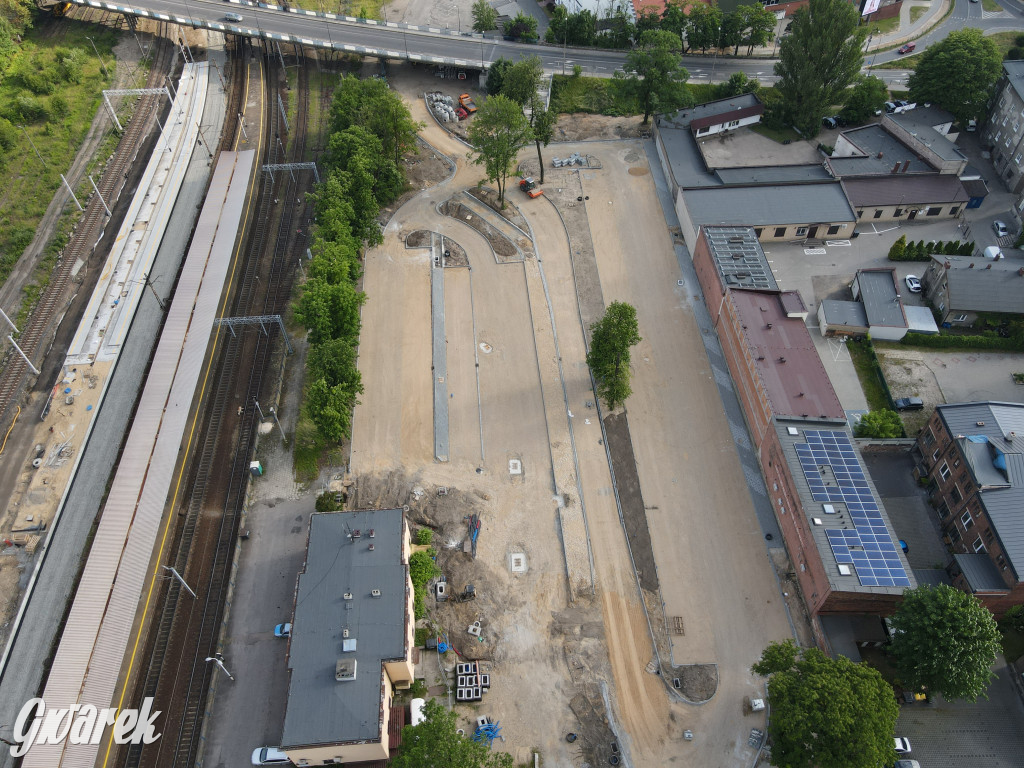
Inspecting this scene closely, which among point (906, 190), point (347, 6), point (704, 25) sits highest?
point (347, 6)

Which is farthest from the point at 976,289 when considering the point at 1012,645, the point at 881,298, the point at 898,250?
the point at 1012,645

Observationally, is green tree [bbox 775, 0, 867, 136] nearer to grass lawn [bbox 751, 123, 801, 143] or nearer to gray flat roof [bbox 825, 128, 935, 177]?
grass lawn [bbox 751, 123, 801, 143]

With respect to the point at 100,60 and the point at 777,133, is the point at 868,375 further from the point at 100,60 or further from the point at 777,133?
the point at 100,60

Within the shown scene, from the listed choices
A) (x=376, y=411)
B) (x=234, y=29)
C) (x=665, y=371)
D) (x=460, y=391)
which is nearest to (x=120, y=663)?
(x=376, y=411)

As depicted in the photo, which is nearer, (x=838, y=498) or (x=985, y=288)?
(x=838, y=498)

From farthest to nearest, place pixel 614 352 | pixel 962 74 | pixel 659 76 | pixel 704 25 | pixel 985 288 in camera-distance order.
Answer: pixel 704 25, pixel 659 76, pixel 962 74, pixel 985 288, pixel 614 352

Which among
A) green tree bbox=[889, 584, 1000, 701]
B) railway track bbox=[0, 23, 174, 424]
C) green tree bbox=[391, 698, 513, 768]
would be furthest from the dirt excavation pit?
railway track bbox=[0, 23, 174, 424]
